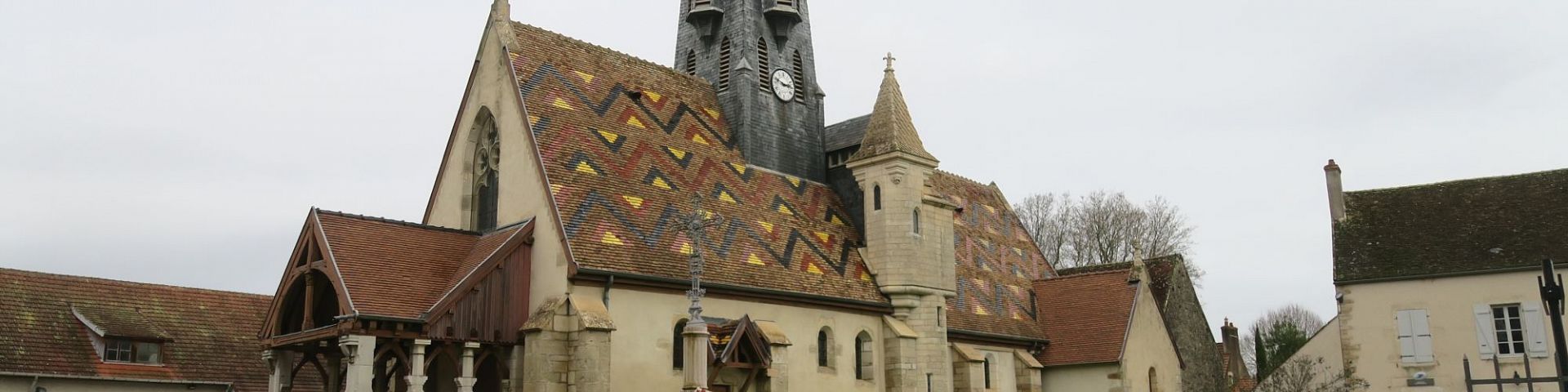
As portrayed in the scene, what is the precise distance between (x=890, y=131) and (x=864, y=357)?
5.15m

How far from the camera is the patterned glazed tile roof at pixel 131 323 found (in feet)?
78.9

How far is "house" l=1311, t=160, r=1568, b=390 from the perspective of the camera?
28.1 metres

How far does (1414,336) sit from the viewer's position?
28.9 meters

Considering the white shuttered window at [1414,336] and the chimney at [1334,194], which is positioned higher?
the chimney at [1334,194]

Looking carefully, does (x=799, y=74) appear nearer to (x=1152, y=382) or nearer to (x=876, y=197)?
(x=876, y=197)

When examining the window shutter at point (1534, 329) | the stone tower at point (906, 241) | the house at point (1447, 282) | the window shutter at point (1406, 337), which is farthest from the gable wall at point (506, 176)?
the window shutter at point (1534, 329)

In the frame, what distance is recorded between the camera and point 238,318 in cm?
2817

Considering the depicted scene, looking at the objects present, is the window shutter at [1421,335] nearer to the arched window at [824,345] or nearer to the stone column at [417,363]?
the arched window at [824,345]

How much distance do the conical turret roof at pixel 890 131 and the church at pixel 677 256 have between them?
0.20 feet

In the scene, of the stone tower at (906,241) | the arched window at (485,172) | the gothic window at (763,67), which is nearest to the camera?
the arched window at (485,172)

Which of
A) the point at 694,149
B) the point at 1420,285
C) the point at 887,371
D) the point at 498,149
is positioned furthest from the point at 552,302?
the point at 1420,285

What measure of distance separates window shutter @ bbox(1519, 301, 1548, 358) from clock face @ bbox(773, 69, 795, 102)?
1694cm

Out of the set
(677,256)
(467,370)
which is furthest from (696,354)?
(677,256)

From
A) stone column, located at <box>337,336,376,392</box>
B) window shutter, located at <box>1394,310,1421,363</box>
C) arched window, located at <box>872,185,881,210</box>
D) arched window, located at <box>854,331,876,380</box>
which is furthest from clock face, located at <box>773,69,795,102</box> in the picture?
window shutter, located at <box>1394,310,1421,363</box>
